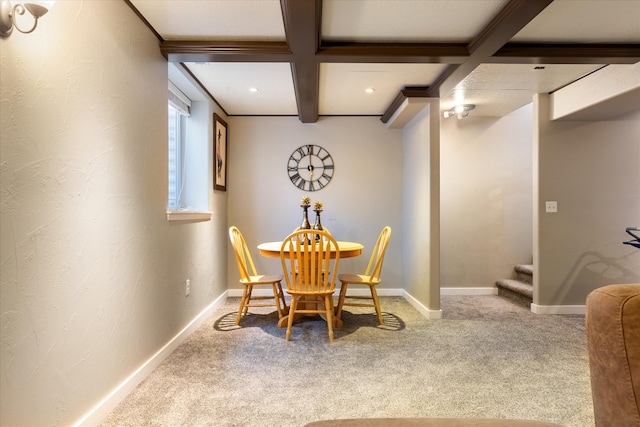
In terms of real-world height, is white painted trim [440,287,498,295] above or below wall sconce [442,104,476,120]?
below

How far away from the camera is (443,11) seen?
1.99m

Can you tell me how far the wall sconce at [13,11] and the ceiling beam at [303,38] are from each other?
3.42 ft

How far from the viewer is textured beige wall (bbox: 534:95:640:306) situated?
11.7ft

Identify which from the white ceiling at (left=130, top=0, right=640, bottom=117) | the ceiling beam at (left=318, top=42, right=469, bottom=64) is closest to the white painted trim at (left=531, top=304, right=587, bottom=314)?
the white ceiling at (left=130, top=0, right=640, bottom=117)

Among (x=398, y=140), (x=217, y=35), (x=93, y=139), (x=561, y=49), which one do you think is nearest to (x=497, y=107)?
(x=398, y=140)

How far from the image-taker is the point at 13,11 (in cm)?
115

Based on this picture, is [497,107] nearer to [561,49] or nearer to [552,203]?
[552,203]

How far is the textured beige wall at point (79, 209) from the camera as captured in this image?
122cm

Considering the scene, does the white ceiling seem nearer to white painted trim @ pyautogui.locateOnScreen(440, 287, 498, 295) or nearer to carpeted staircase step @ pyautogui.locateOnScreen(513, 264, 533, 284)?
carpeted staircase step @ pyautogui.locateOnScreen(513, 264, 533, 284)

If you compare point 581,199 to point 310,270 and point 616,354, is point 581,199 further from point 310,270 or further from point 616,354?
point 616,354

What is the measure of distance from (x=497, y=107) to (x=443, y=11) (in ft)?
7.71

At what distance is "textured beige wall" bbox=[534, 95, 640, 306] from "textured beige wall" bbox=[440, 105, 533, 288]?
85 cm

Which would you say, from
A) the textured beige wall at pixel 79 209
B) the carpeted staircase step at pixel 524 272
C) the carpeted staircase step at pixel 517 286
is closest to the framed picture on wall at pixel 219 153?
the textured beige wall at pixel 79 209

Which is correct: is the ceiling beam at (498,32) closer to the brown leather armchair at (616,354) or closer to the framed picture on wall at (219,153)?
the brown leather armchair at (616,354)
